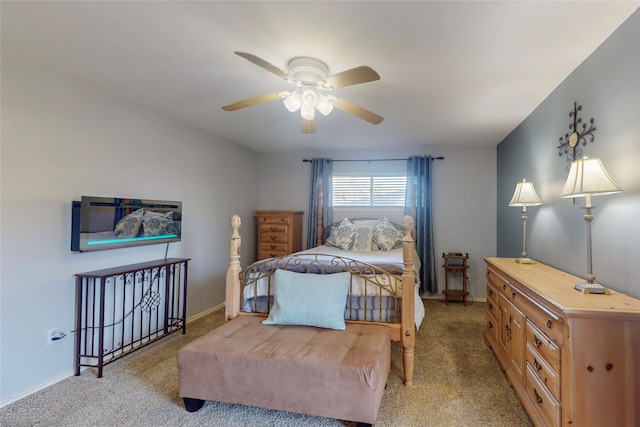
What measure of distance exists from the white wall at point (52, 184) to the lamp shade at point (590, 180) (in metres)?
3.51

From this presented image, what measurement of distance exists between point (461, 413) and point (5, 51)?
3883 mm

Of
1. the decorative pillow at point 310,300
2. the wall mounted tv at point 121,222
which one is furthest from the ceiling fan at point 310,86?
the wall mounted tv at point 121,222

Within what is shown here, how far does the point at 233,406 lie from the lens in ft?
7.18

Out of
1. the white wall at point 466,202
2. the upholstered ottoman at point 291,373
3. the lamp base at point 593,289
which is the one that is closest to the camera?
the lamp base at point 593,289

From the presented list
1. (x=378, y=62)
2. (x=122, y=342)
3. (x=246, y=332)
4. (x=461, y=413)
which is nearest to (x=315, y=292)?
(x=246, y=332)

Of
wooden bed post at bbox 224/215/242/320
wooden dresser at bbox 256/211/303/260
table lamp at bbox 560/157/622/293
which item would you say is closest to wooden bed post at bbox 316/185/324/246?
wooden dresser at bbox 256/211/303/260

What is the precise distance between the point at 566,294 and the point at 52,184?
3.53 meters

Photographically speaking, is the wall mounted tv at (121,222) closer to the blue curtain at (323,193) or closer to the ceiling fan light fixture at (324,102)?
the ceiling fan light fixture at (324,102)

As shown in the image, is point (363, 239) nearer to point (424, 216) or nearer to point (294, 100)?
point (424, 216)

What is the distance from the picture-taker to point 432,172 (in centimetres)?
509

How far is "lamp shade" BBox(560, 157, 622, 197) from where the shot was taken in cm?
169

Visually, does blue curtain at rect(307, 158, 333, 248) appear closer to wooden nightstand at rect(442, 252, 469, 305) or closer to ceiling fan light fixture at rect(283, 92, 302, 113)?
wooden nightstand at rect(442, 252, 469, 305)

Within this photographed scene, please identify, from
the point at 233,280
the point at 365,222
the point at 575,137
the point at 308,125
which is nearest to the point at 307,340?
the point at 233,280

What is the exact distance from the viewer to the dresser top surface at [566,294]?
1.49 metres
